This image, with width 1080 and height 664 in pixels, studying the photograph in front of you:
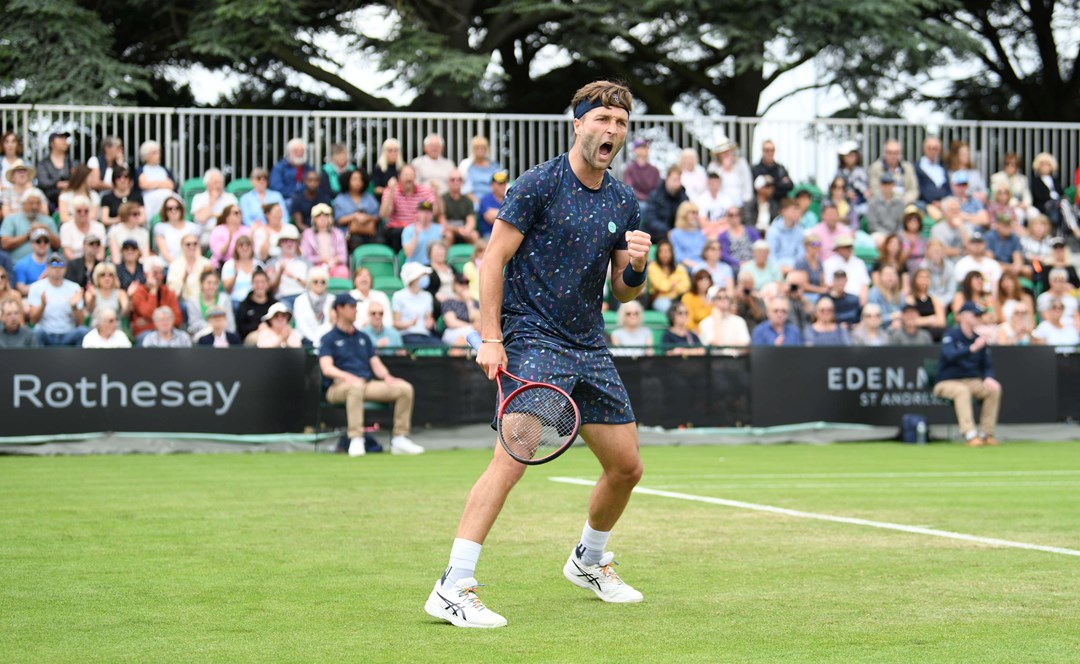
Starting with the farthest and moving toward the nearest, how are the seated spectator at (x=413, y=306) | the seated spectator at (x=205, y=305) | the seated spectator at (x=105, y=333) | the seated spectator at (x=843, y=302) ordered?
1. the seated spectator at (x=843, y=302)
2. the seated spectator at (x=413, y=306)
3. the seated spectator at (x=205, y=305)
4. the seated spectator at (x=105, y=333)

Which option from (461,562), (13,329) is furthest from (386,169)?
(461,562)

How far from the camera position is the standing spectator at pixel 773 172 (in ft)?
75.1

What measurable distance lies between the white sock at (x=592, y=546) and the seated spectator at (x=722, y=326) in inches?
496

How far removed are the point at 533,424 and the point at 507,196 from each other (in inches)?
40.2

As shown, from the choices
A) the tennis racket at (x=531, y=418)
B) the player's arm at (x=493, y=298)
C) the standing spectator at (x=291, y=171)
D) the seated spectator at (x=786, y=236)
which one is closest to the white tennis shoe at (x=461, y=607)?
the tennis racket at (x=531, y=418)

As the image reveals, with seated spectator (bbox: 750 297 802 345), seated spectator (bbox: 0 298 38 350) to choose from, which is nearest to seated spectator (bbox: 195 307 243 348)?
seated spectator (bbox: 0 298 38 350)

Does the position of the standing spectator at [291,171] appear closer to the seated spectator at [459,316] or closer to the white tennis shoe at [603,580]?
the seated spectator at [459,316]

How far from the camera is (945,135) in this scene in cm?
2556

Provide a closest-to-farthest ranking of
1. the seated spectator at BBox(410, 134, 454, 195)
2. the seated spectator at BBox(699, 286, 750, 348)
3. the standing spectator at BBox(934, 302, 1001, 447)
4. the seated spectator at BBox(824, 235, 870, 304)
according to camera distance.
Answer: the standing spectator at BBox(934, 302, 1001, 447)
the seated spectator at BBox(699, 286, 750, 348)
the seated spectator at BBox(824, 235, 870, 304)
the seated spectator at BBox(410, 134, 454, 195)

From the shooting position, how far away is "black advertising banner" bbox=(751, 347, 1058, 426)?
60.6ft

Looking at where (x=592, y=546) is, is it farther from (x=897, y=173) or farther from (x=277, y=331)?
(x=897, y=173)

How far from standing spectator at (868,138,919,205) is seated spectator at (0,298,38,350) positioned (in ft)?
42.7

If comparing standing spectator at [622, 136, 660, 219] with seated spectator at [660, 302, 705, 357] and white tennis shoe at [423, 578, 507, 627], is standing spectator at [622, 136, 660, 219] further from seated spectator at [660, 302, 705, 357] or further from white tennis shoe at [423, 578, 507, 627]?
white tennis shoe at [423, 578, 507, 627]

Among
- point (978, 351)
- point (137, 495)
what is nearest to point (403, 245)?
point (978, 351)
